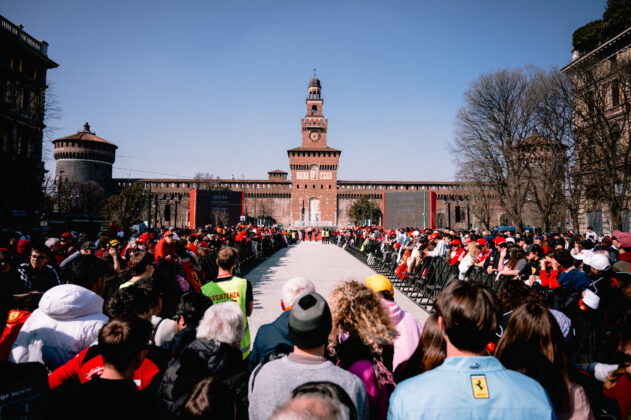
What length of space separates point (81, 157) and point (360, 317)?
78.3m

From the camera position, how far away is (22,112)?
30.1 meters

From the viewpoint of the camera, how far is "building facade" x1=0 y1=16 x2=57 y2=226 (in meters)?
27.0

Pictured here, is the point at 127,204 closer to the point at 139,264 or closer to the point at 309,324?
the point at 139,264

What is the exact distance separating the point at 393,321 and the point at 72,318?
8.09 feet

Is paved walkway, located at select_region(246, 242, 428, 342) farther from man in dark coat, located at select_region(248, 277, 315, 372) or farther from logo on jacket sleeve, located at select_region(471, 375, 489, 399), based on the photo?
logo on jacket sleeve, located at select_region(471, 375, 489, 399)

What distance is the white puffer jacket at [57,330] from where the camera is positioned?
288cm

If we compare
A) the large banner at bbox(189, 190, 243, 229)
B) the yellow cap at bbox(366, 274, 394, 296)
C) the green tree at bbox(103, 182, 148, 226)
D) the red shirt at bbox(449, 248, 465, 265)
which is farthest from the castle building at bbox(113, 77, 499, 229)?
the yellow cap at bbox(366, 274, 394, 296)

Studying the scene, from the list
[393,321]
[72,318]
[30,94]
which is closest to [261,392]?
[393,321]

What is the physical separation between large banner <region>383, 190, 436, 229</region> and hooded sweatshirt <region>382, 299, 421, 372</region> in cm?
2132

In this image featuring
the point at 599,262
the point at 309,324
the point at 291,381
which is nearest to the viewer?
the point at 291,381

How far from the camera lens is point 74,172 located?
67.6 meters

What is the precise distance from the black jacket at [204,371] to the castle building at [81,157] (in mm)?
75434

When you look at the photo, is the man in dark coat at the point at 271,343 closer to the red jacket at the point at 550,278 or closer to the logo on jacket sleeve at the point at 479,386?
the logo on jacket sleeve at the point at 479,386

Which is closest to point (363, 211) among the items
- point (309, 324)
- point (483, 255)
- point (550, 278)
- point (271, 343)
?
point (483, 255)
